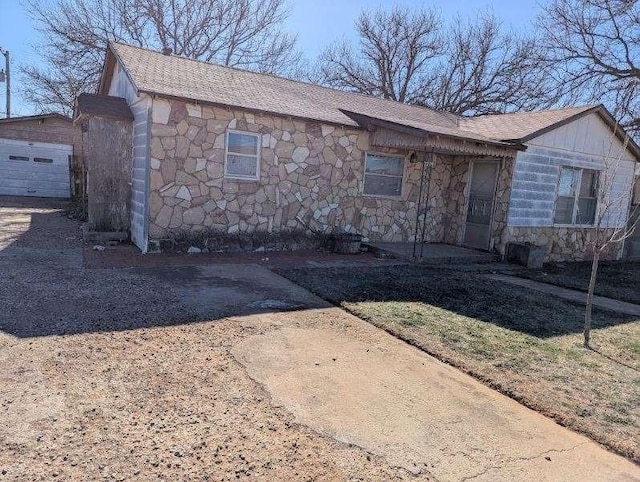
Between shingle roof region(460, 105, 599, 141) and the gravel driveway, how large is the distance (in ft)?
25.7

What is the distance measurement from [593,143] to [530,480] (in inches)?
487

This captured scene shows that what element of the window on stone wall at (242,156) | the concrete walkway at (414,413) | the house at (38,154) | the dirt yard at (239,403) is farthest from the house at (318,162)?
the house at (38,154)

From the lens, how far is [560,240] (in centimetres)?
1266

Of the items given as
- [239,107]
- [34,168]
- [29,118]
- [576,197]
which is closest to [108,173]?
[239,107]

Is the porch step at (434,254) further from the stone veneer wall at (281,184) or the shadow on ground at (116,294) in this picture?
the shadow on ground at (116,294)

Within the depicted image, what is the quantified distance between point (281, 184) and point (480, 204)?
541 cm

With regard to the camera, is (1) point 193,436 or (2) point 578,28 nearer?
(1) point 193,436

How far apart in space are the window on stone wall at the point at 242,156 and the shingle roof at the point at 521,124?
19.4ft

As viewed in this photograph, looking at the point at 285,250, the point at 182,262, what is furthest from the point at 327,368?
the point at 285,250

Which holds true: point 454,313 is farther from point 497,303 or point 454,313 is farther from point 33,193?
point 33,193

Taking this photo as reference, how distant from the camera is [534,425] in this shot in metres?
3.37

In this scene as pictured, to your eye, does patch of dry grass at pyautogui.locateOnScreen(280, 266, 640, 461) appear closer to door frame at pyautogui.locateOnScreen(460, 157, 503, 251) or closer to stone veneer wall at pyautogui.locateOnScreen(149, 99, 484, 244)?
stone veneer wall at pyautogui.locateOnScreen(149, 99, 484, 244)

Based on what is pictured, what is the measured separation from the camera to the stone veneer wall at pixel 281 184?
28.9ft

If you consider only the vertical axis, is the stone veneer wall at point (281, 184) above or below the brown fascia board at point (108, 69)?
below
